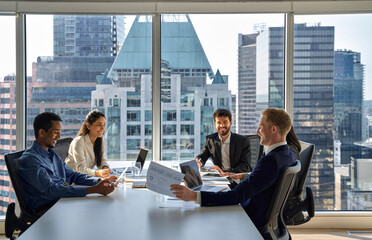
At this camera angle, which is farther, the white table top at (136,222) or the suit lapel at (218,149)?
the suit lapel at (218,149)

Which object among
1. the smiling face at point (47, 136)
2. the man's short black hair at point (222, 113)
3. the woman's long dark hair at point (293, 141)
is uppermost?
the man's short black hair at point (222, 113)

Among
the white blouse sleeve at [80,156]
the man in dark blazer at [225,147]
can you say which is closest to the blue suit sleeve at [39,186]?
the white blouse sleeve at [80,156]

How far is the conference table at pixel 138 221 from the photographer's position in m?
1.80

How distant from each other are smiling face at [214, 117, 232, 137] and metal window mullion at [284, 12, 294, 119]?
0.84 meters

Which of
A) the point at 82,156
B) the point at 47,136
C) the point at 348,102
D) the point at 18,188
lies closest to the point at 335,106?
the point at 348,102

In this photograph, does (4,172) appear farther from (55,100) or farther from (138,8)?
(138,8)

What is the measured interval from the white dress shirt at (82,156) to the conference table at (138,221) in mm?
1206

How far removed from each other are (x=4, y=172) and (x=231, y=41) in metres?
3.12

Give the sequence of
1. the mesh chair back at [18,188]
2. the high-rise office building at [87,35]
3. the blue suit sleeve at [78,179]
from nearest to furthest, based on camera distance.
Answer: the mesh chair back at [18,188] < the blue suit sleeve at [78,179] < the high-rise office building at [87,35]

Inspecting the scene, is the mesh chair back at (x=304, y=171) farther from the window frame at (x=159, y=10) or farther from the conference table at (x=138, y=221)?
the window frame at (x=159, y=10)

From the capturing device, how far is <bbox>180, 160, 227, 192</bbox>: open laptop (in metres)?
2.67

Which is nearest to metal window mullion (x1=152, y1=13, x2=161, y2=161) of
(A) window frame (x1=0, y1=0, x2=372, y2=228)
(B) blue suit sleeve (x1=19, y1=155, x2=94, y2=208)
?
(A) window frame (x1=0, y1=0, x2=372, y2=228)

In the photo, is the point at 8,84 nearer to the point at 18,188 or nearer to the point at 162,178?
the point at 18,188

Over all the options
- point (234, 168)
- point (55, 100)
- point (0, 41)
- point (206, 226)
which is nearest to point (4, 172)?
point (55, 100)
